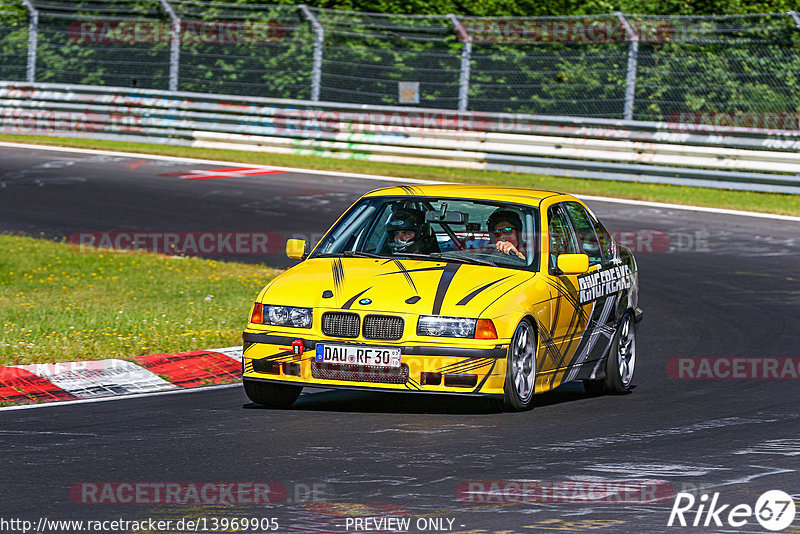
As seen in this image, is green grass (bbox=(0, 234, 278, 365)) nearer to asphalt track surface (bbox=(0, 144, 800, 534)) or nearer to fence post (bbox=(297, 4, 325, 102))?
asphalt track surface (bbox=(0, 144, 800, 534))

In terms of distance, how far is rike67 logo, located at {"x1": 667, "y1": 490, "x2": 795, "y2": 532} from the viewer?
6031 mm

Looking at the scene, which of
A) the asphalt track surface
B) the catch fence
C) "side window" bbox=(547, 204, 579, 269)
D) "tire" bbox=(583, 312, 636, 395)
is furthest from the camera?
the catch fence

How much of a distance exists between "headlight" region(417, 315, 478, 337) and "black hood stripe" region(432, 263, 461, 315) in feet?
0.18

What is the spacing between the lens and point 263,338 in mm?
8836

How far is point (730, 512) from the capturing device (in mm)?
6207

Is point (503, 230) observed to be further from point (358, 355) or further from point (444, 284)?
point (358, 355)

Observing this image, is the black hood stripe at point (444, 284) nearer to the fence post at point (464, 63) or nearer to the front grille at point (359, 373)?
the front grille at point (359, 373)

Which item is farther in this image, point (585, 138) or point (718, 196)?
point (585, 138)

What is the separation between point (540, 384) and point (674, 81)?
639 inches

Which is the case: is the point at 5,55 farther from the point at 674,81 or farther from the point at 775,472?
the point at 775,472

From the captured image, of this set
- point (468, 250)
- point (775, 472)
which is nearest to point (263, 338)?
point (468, 250)

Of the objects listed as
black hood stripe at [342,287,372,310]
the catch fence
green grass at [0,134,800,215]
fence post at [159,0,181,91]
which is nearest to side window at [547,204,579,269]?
black hood stripe at [342,287,372,310]

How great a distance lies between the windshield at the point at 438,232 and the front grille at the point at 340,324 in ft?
3.38

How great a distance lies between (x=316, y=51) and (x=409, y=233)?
1801 centimetres
